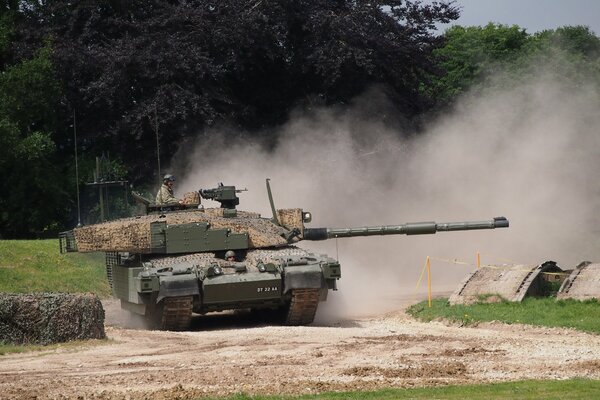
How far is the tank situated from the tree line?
10.9 metres

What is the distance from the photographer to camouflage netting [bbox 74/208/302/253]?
20734 mm

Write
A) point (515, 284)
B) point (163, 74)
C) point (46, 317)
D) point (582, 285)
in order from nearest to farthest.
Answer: point (46, 317) → point (582, 285) → point (515, 284) → point (163, 74)

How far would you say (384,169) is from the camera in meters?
34.7

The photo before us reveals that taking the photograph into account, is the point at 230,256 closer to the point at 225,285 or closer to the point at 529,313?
the point at 225,285

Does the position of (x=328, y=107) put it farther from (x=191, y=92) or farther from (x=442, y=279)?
(x=442, y=279)

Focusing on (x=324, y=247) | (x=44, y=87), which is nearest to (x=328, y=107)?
(x=324, y=247)

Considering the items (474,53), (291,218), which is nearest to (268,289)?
(291,218)

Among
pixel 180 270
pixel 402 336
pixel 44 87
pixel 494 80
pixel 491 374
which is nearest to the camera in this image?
pixel 491 374

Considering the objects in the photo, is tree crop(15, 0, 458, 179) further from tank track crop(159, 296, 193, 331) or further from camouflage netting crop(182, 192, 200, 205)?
Answer: tank track crop(159, 296, 193, 331)

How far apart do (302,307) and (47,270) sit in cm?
1021

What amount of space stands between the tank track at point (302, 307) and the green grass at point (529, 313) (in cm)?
246

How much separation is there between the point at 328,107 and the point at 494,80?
13625 mm

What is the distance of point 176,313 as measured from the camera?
19.8 m

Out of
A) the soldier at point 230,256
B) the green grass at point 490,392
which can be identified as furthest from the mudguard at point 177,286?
the green grass at point 490,392
